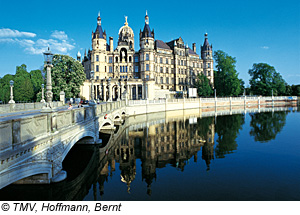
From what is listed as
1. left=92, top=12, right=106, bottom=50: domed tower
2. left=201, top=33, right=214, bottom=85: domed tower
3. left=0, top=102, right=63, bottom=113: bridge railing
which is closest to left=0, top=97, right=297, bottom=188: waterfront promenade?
left=0, top=102, right=63, bottom=113: bridge railing

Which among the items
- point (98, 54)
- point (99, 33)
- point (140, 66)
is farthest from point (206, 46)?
point (98, 54)

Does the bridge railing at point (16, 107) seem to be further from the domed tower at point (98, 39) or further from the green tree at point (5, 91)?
the domed tower at point (98, 39)

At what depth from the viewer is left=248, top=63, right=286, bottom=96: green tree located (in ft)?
275

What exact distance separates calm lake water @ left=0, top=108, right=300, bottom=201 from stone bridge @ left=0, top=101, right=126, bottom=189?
3.14 ft

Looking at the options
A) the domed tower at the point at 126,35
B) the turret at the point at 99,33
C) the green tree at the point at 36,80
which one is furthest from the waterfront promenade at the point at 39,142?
the domed tower at the point at 126,35

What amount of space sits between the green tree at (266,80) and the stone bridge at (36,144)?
3421 inches

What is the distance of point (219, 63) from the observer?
74.8 m

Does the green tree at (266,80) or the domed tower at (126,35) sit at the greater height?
the domed tower at (126,35)

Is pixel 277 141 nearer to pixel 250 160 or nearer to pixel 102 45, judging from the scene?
pixel 250 160

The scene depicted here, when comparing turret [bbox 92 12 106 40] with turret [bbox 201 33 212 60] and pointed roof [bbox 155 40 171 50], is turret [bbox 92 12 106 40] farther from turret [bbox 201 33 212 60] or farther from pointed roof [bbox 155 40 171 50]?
turret [bbox 201 33 212 60]

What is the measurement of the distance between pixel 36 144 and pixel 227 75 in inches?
2905

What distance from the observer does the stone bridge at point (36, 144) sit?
6.22m

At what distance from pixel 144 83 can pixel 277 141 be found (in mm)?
46543

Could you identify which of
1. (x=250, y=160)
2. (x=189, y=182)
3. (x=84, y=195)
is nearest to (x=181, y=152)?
(x=250, y=160)
